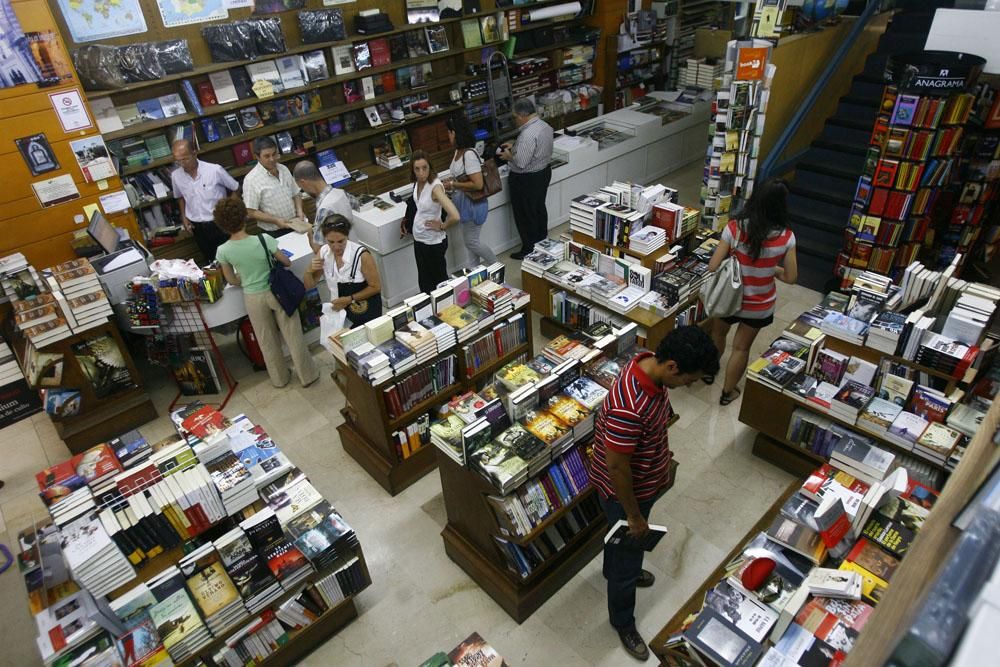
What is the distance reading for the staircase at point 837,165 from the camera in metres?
6.67

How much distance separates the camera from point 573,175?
762 cm

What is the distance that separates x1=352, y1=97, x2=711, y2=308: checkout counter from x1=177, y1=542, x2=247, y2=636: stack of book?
11.8ft

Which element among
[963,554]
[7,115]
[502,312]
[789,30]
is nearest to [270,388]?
[502,312]

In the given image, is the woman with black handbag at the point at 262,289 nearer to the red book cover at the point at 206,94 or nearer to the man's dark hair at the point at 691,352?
the red book cover at the point at 206,94

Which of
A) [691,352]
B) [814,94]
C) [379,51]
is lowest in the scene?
[814,94]

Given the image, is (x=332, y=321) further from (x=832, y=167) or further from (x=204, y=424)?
(x=832, y=167)

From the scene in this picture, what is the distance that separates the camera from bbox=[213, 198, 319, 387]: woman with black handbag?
4.63m

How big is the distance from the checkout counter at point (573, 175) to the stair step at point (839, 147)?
218 centimetres

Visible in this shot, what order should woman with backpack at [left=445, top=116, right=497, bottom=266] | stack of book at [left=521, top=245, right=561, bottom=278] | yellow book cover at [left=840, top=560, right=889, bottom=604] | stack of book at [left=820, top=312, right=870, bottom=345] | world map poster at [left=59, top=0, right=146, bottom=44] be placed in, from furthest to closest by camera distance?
woman with backpack at [left=445, top=116, right=497, bottom=266]
stack of book at [left=521, top=245, right=561, bottom=278]
world map poster at [left=59, top=0, right=146, bottom=44]
stack of book at [left=820, top=312, right=870, bottom=345]
yellow book cover at [left=840, top=560, right=889, bottom=604]

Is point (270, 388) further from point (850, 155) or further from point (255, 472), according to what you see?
point (850, 155)

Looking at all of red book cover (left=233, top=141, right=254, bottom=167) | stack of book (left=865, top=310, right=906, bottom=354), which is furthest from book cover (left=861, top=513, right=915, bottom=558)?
red book cover (left=233, top=141, right=254, bottom=167)

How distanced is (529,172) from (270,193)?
2.61 m

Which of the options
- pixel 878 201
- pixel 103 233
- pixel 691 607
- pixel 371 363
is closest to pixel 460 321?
pixel 371 363

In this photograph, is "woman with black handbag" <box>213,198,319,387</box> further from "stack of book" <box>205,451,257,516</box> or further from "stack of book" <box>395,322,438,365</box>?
"stack of book" <box>205,451,257,516</box>
